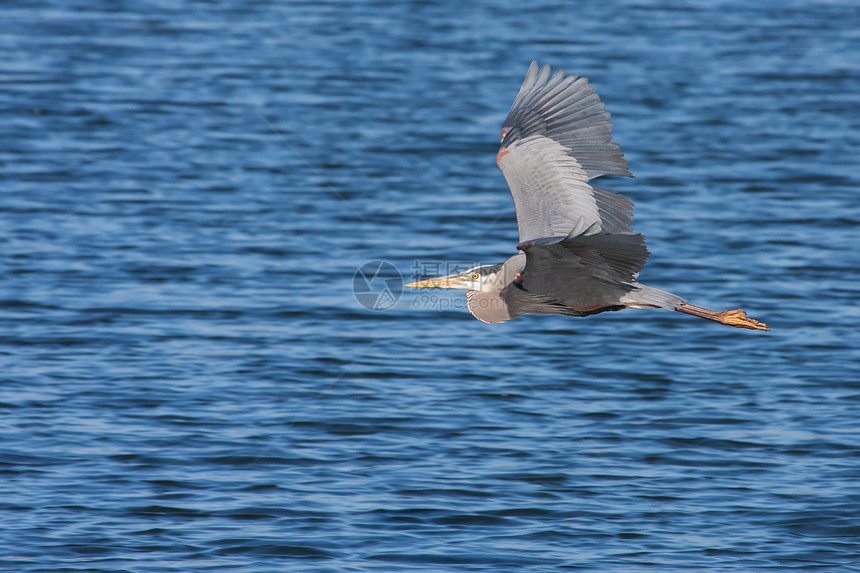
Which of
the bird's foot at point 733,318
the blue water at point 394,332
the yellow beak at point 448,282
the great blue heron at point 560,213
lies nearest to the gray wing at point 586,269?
the great blue heron at point 560,213

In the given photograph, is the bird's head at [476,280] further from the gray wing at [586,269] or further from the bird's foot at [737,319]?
the bird's foot at [737,319]

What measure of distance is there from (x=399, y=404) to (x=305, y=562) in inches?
108

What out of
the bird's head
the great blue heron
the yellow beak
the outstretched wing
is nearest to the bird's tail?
the great blue heron

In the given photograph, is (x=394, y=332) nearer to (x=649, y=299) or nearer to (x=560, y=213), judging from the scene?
(x=560, y=213)

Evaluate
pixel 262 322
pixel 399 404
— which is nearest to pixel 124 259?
pixel 262 322

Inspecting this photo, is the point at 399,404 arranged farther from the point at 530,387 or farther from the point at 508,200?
the point at 508,200

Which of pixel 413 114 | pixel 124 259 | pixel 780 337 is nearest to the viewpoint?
pixel 780 337

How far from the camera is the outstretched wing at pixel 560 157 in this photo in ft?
28.5

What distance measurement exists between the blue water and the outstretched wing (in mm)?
2440

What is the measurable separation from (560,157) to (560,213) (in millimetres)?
491

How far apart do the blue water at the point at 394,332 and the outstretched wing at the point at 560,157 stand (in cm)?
244

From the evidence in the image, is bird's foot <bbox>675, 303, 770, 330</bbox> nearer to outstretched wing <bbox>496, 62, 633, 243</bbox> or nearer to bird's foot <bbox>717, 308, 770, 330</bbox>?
bird's foot <bbox>717, 308, 770, 330</bbox>

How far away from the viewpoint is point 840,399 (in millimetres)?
11641

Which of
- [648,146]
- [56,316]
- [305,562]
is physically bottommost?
[305,562]
